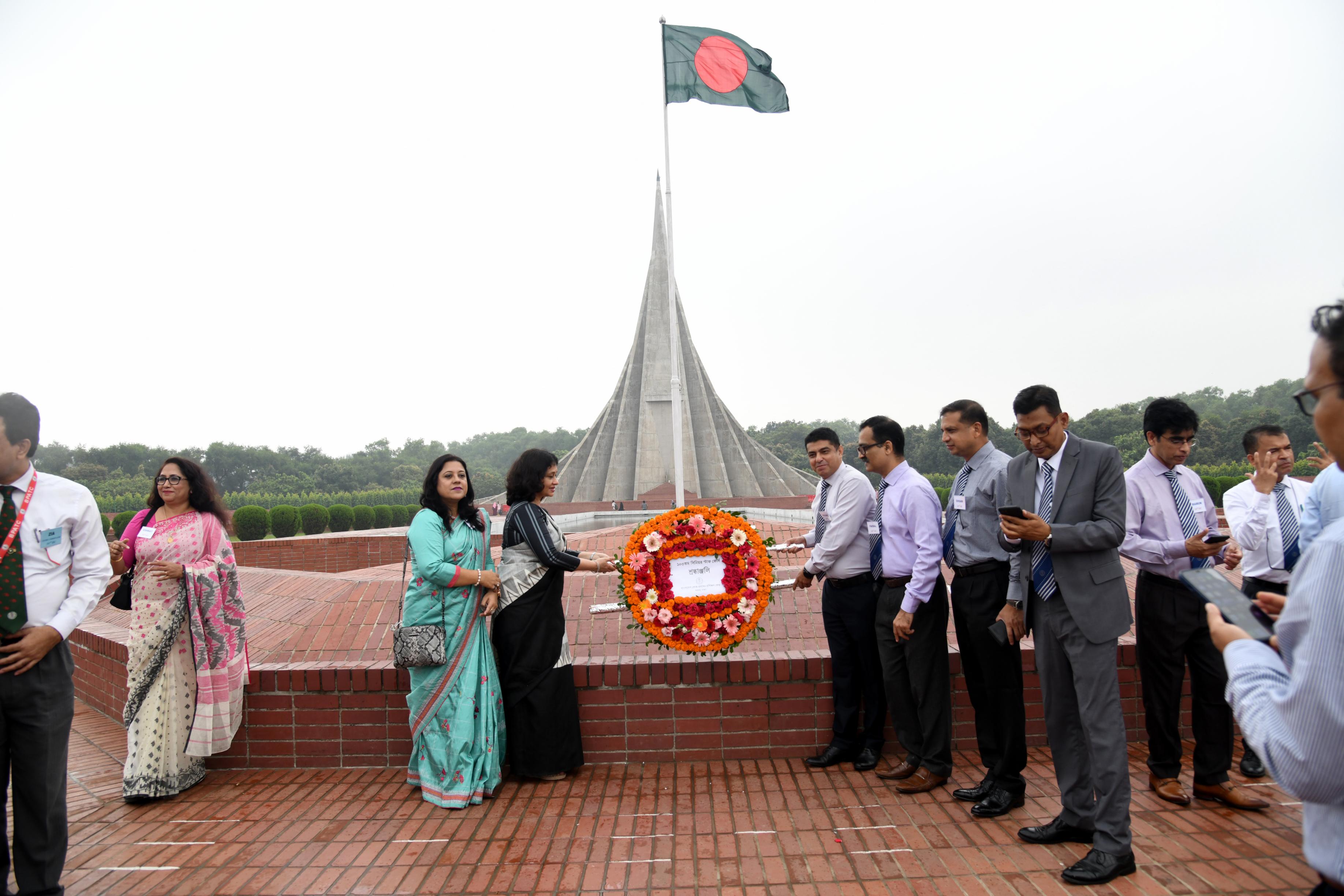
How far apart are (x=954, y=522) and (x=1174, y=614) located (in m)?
0.74

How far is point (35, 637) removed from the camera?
6.35ft

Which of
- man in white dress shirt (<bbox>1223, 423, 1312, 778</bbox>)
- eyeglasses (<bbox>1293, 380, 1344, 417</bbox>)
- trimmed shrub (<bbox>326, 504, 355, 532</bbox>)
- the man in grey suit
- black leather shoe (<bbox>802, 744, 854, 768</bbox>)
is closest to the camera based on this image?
eyeglasses (<bbox>1293, 380, 1344, 417</bbox>)

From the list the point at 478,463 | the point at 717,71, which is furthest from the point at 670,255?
the point at 478,463

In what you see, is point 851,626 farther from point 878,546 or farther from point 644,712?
point 644,712

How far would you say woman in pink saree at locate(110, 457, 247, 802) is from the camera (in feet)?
9.06

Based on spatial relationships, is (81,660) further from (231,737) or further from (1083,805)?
(1083,805)

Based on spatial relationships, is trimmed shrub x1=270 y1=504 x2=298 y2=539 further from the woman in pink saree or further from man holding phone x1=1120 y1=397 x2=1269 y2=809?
man holding phone x1=1120 y1=397 x2=1269 y2=809

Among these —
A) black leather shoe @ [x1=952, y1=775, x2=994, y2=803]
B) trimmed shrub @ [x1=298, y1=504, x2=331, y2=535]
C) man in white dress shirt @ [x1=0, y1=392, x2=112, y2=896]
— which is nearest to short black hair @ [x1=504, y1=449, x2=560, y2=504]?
man in white dress shirt @ [x1=0, y1=392, x2=112, y2=896]

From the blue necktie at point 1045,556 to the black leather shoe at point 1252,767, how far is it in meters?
1.17

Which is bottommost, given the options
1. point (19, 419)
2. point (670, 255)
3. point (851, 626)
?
point (851, 626)

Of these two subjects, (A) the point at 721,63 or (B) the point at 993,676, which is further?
(A) the point at 721,63

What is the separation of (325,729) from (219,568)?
72 centimetres

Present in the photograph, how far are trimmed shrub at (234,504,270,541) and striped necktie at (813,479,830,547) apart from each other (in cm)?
1275

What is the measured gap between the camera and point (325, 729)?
2.99 metres
